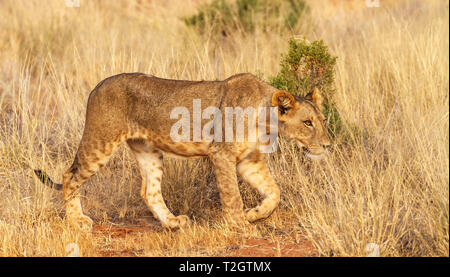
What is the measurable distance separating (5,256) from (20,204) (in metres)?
1.07

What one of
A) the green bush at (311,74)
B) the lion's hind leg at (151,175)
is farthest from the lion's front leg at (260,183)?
the green bush at (311,74)

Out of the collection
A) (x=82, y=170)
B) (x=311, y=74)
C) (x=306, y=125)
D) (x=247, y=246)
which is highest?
(x=311, y=74)

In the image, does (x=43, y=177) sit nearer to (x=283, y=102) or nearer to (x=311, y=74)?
(x=283, y=102)

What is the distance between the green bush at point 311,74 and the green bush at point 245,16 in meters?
4.39

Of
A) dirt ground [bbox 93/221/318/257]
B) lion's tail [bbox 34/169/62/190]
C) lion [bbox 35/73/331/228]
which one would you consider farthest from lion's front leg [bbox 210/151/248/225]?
lion's tail [bbox 34/169/62/190]

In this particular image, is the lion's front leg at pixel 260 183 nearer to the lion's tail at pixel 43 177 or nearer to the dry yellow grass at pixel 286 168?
the dry yellow grass at pixel 286 168

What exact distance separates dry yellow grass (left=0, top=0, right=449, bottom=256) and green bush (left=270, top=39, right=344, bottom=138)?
37 centimetres

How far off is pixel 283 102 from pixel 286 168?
4.82ft

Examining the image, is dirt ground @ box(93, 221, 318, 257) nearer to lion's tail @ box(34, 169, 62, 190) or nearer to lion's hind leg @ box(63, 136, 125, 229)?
lion's hind leg @ box(63, 136, 125, 229)

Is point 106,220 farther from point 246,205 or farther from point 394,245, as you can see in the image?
point 394,245

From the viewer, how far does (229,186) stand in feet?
18.1

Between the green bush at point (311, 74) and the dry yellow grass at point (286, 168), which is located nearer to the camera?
the dry yellow grass at point (286, 168)

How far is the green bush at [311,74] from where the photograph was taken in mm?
6930

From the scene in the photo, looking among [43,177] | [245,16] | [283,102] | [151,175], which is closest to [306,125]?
[283,102]
